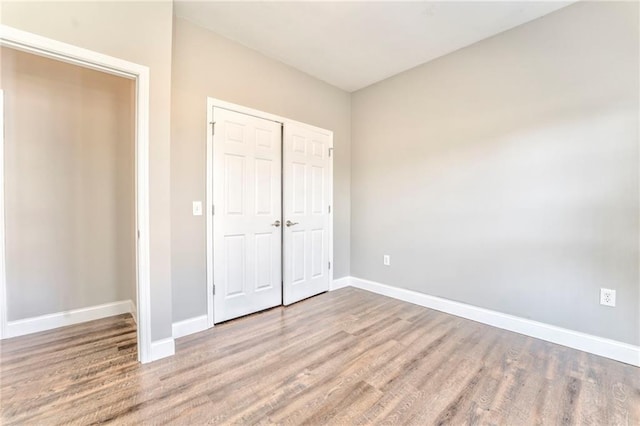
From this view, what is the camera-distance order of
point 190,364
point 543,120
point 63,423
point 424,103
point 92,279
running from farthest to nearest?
point 424,103
point 92,279
point 543,120
point 190,364
point 63,423

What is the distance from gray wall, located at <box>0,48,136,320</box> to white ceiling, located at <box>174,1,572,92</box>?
1.33 metres

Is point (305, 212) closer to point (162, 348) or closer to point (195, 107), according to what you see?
point (195, 107)

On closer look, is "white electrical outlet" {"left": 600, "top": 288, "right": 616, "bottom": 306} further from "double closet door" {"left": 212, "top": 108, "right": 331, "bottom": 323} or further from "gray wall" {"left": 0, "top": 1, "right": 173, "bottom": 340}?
"gray wall" {"left": 0, "top": 1, "right": 173, "bottom": 340}

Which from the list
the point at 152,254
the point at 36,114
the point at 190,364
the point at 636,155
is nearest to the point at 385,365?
the point at 190,364

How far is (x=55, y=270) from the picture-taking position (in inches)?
100

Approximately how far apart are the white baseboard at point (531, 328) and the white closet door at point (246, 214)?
1.61 m

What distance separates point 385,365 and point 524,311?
147cm

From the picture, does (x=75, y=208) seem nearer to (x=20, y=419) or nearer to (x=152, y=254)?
(x=152, y=254)

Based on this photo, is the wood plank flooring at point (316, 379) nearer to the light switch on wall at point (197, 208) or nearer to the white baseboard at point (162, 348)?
the white baseboard at point (162, 348)

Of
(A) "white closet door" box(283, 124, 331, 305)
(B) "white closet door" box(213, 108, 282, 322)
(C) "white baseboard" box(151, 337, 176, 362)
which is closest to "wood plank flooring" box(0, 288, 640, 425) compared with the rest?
(C) "white baseboard" box(151, 337, 176, 362)

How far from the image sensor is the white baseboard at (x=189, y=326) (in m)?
2.35

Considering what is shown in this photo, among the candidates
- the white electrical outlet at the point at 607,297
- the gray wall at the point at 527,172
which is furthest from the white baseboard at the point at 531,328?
the white electrical outlet at the point at 607,297

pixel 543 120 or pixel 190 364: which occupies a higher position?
pixel 543 120

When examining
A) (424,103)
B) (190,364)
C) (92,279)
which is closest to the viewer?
(190,364)
